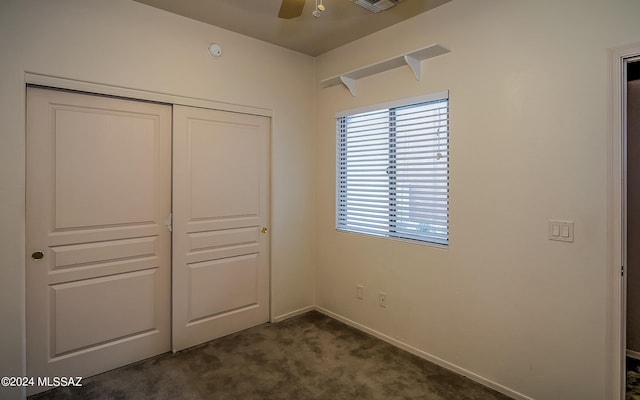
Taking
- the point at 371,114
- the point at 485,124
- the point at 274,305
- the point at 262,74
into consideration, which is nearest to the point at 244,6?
the point at 262,74

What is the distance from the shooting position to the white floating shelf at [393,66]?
258 cm

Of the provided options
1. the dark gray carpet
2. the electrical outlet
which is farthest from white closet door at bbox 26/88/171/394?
the electrical outlet

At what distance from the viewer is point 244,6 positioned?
263 centimetres

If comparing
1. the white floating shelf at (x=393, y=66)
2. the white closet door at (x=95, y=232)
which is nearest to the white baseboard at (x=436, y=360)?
the white closet door at (x=95, y=232)

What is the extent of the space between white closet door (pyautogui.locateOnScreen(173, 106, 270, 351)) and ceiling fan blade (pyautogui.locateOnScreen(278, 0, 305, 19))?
4.28 feet

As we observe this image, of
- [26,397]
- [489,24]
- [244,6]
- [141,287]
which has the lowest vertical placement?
[26,397]

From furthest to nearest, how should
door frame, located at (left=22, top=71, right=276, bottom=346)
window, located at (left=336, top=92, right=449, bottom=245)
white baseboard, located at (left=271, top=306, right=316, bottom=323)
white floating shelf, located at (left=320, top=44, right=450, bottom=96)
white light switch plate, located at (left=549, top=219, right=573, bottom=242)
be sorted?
white baseboard, located at (left=271, top=306, right=316, bottom=323) < window, located at (left=336, top=92, right=449, bottom=245) < white floating shelf, located at (left=320, top=44, right=450, bottom=96) < door frame, located at (left=22, top=71, right=276, bottom=346) < white light switch plate, located at (left=549, top=219, right=573, bottom=242)

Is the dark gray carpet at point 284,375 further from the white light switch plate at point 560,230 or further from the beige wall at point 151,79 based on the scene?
the white light switch plate at point 560,230

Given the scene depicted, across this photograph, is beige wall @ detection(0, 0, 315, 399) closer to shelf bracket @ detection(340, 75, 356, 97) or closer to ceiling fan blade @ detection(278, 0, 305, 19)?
shelf bracket @ detection(340, 75, 356, 97)

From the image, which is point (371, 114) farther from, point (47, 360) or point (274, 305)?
point (47, 360)

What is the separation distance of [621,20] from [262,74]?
2675mm

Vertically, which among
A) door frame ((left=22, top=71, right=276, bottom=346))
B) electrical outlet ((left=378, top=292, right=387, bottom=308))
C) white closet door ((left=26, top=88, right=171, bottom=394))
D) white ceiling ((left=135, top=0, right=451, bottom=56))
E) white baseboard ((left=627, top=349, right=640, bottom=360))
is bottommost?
white baseboard ((left=627, top=349, right=640, bottom=360))

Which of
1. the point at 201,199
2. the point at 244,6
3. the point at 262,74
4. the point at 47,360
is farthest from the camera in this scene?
the point at 262,74

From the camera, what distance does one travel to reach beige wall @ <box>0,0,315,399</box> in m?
2.16
